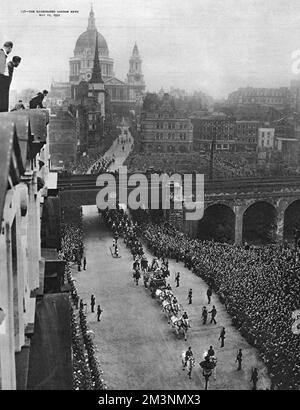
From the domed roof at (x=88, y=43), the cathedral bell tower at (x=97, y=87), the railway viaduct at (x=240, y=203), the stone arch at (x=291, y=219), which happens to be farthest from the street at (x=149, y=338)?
the domed roof at (x=88, y=43)

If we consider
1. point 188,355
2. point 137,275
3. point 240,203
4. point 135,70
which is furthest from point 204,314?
point 135,70

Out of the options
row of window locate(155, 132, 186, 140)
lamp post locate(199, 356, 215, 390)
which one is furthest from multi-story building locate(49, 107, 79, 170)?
lamp post locate(199, 356, 215, 390)

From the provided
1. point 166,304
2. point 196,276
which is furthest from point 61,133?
point 166,304

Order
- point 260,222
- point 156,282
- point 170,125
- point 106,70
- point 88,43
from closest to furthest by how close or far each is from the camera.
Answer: point 156,282
point 260,222
point 170,125
point 88,43
point 106,70

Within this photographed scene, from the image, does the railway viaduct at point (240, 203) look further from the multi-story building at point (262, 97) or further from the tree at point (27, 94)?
the multi-story building at point (262, 97)

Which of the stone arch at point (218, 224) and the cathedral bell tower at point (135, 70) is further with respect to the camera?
the cathedral bell tower at point (135, 70)

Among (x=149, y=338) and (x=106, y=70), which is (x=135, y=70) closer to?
(x=106, y=70)

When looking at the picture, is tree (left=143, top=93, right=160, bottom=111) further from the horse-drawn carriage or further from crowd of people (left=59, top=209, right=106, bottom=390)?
the horse-drawn carriage
